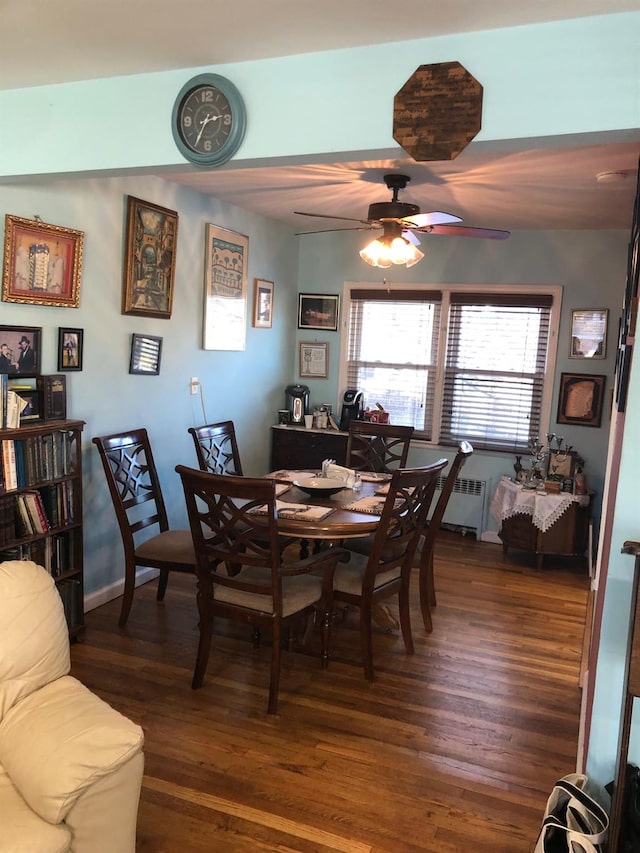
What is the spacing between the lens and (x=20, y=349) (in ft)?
10.3

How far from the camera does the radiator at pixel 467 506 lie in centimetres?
549

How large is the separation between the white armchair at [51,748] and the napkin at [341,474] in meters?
1.93

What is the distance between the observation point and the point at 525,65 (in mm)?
1896

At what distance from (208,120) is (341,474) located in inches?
79.4

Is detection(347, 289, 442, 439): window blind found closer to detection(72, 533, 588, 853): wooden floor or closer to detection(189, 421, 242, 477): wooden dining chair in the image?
detection(189, 421, 242, 477): wooden dining chair

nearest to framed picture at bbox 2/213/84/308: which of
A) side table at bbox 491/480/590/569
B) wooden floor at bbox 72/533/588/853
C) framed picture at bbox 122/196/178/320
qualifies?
framed picture at bbox 122/196/178/320

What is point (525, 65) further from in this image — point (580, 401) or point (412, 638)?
point (580, 401)

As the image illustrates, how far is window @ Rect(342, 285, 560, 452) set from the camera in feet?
17.5

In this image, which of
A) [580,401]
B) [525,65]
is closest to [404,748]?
[525,65]

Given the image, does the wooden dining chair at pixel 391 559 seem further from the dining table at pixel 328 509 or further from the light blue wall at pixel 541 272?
the light blue wall at pixel 541 272

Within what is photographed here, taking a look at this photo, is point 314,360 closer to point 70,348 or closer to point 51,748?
point 70,348

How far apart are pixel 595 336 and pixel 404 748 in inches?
143

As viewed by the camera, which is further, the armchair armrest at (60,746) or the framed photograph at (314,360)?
the framed photograph at (314,360)

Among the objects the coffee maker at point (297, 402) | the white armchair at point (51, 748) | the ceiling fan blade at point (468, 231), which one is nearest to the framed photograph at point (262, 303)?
the coffee maker at point (297, 402)
